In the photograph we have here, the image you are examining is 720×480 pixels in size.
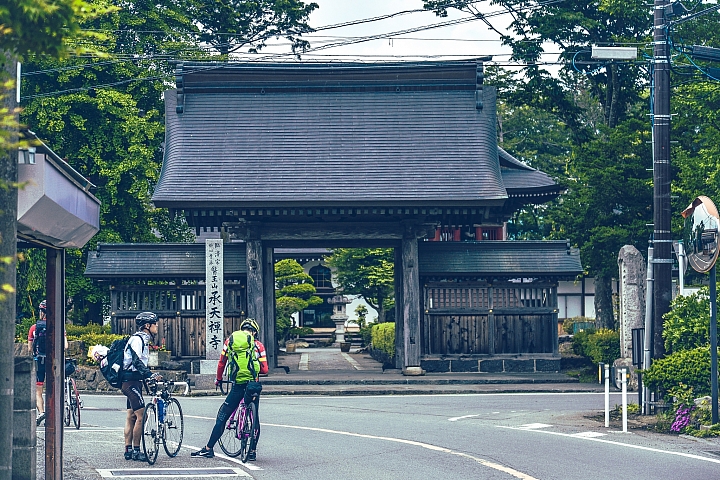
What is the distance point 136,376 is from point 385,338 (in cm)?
1970

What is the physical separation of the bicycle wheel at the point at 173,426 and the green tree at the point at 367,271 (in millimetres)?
28075

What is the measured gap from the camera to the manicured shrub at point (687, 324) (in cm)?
1677

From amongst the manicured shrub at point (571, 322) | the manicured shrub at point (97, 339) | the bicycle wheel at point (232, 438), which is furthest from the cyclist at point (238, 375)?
the manicured shrub at point (571, 322)

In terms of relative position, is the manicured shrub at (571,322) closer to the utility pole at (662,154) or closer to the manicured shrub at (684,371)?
the utility pole at (662,154)

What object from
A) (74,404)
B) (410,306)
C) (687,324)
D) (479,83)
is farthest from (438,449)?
(479,83)

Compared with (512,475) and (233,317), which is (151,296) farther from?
(512,475)

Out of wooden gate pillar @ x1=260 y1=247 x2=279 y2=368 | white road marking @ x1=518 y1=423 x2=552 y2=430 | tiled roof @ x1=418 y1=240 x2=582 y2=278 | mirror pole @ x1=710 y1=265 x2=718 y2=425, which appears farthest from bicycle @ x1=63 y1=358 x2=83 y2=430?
tiled roof @ x1=418 y1=240 x2=582 y2=278

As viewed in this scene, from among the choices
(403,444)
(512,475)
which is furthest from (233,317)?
(512,475)

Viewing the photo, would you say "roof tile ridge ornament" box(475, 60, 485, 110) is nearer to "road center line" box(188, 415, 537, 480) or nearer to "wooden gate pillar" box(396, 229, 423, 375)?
"wooden gate pillar" box(396, 229, 423, 375)

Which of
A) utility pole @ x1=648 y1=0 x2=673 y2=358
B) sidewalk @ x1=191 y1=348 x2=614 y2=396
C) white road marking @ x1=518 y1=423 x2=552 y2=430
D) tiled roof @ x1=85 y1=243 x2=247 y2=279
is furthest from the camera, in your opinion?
tiled roof @ x1=85 y1=243 x2=247 y2=279

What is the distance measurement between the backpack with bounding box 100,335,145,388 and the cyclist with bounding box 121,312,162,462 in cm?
5

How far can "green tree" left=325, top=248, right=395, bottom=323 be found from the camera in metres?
41.6

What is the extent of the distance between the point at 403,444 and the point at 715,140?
1638 centimetres

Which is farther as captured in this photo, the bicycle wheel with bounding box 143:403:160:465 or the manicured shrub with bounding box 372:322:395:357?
the manicured shrub with bounding box 372:322:395:357
